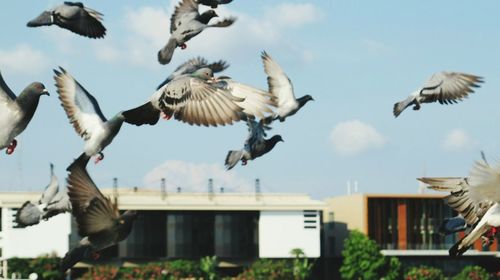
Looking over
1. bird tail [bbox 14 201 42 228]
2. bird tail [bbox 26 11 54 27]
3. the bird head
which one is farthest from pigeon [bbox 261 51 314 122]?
the bird head

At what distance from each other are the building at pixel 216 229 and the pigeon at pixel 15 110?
68864 mm

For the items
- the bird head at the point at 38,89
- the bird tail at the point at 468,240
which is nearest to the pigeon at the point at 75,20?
the bird head at the point at 38,89

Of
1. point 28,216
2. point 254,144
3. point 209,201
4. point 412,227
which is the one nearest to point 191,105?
point 254,144

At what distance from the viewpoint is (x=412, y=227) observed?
301 feet

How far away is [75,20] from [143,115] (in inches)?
128

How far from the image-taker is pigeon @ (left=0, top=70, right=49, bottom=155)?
44.5ft

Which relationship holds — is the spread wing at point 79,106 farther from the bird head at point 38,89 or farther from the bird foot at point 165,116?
the bird foot at point 165,116

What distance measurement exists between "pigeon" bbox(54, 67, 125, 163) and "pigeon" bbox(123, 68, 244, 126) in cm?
39

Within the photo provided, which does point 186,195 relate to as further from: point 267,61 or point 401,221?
point 267,61

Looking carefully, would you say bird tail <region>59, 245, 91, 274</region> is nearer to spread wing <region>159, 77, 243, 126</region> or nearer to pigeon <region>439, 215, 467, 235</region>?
spread wing <region>159, 77, 243, 126</region>

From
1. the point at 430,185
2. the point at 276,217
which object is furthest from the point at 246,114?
the point at 276,217

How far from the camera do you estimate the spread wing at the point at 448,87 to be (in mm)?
19844

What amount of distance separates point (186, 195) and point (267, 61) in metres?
66.6

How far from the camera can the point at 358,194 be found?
307 ft
